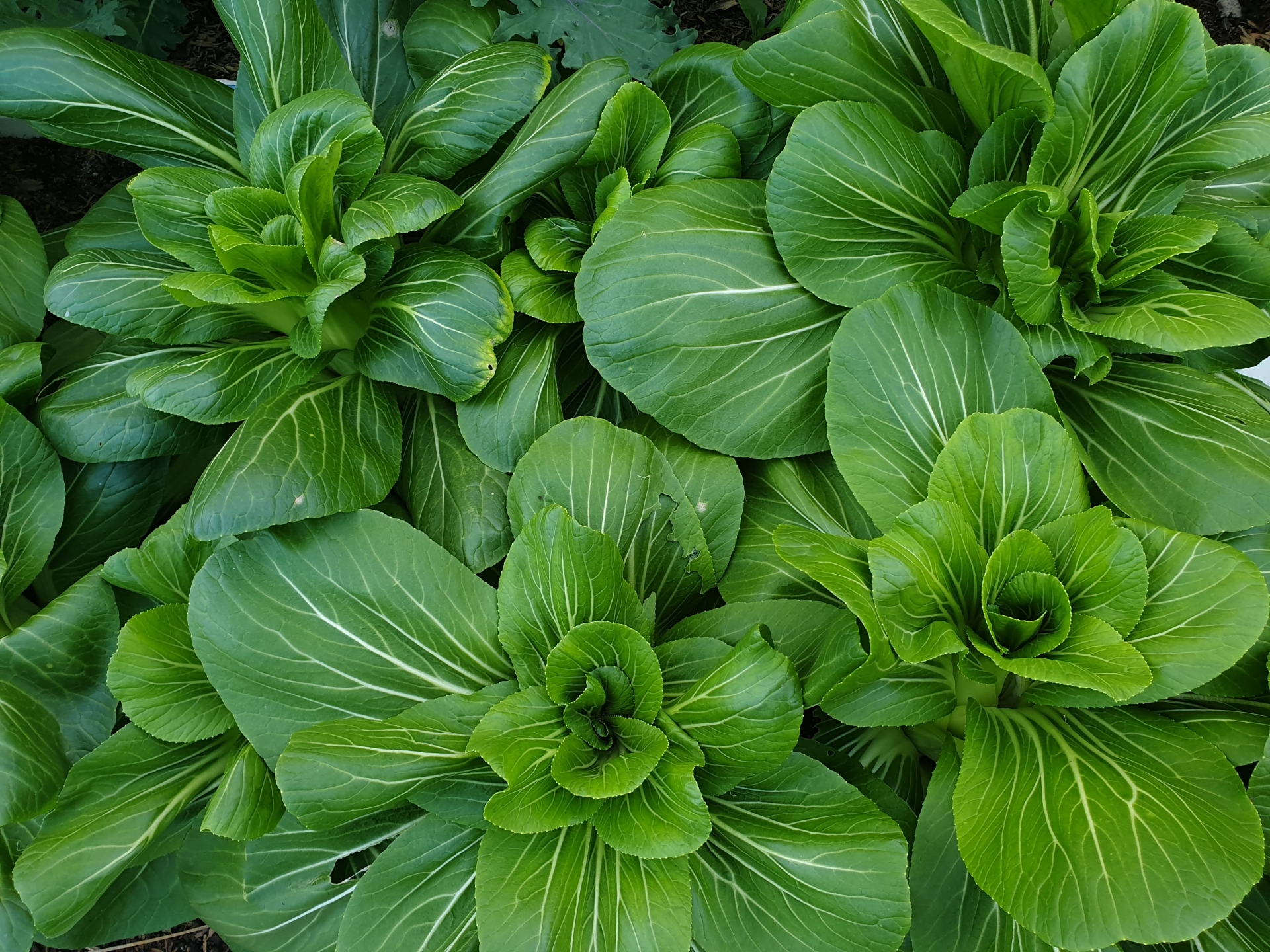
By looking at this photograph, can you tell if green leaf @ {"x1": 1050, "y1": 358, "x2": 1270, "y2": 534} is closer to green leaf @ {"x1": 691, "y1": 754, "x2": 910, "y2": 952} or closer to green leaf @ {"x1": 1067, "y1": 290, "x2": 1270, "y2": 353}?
green leaf @ {"x1": 1067, "y1": 290, "x2": 1270, "y2": 353}

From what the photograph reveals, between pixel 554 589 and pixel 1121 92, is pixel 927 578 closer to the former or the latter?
pixel 554 589

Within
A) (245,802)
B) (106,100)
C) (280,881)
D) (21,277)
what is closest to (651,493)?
(245,802)

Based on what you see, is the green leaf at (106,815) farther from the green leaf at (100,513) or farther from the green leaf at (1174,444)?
the green leaf at (1174,444)

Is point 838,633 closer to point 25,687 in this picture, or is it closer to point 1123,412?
point 1123,412

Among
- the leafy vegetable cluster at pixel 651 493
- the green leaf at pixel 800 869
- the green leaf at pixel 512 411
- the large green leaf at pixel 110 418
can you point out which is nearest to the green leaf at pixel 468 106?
the leafy vegetable cluster at pixel 651 493

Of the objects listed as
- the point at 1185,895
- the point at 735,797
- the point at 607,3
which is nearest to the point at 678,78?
the point at 607,3

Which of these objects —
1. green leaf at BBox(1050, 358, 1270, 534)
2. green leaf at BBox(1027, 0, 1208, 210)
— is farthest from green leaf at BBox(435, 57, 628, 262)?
green leaf at BBox(1050, 358, 1270, 534)
